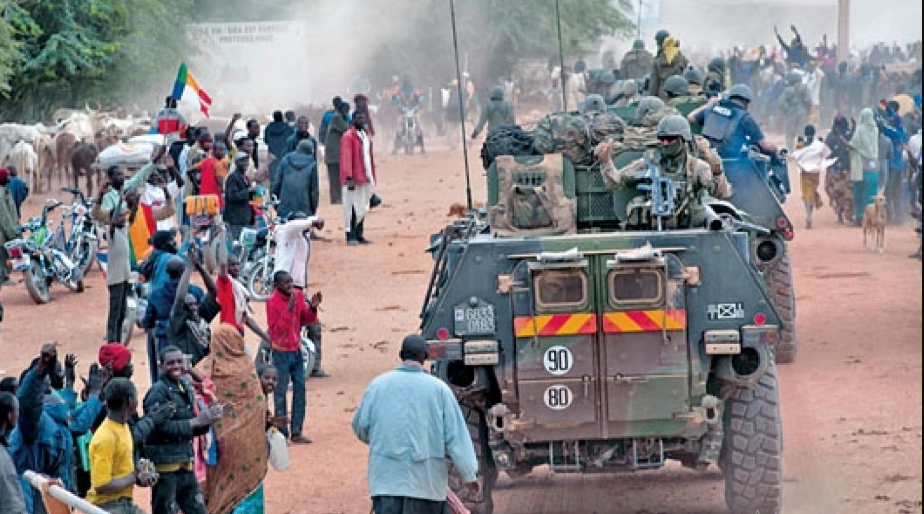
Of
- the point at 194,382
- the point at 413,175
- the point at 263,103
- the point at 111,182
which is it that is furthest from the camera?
the point at 263,103

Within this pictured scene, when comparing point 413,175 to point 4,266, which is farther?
point 413,175

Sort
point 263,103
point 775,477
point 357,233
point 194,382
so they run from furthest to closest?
point 263,103 → point 357,233 → point 775,477 → point 194,382

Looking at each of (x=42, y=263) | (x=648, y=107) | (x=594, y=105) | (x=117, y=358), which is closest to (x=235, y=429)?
(x=117, y=358)

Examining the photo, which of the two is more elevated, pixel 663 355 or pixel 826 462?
pixel 663 355

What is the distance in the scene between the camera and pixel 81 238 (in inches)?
893

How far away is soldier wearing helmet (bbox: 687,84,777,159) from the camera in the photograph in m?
16.1

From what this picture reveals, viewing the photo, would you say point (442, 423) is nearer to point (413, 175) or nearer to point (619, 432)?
point (619, 432)

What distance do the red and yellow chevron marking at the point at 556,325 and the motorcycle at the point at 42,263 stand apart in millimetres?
11268

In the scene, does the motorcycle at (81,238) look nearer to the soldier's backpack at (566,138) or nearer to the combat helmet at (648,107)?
the combat helmet at (648,107)

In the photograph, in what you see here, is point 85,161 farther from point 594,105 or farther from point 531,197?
point 531,197

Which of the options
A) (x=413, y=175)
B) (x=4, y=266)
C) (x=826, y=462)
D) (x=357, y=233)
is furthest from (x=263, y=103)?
(x=826, y=462)

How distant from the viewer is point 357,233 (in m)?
25.2

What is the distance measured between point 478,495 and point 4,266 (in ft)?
39.5

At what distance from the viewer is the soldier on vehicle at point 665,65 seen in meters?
20.6
